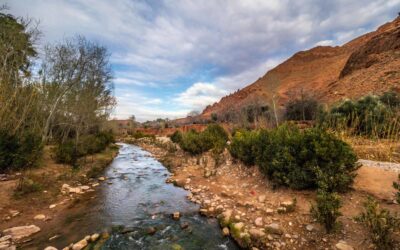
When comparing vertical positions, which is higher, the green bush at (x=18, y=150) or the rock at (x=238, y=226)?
the green bush at (x=18, y=150)

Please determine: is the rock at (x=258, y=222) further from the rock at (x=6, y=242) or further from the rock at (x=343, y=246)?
the rock at (x=6, y=242)

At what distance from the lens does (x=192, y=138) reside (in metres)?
13.1

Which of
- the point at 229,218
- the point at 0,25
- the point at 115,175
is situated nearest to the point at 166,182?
the point at 115,175

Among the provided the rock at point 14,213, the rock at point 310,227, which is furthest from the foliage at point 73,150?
the rock at point 310,227

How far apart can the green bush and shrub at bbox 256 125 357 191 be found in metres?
8.65

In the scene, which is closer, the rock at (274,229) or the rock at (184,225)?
the rock at (274,229)

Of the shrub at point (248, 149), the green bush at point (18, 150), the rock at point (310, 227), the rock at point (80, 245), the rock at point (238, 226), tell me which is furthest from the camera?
the shrub at point (248, 149)

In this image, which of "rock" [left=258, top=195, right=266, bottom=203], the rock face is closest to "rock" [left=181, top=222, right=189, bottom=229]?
"rock" [left=258, top=195, right=266, bottom=203]

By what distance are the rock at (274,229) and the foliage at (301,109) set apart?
18317 millimetres

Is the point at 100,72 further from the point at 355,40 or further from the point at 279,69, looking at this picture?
the point at 355,40

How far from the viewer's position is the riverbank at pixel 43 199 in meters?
4.83

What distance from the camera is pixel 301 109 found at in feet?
70.4

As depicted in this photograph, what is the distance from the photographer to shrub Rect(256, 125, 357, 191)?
5.13m

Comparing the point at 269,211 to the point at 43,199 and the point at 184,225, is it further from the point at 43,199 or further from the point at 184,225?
the point at 43,199
